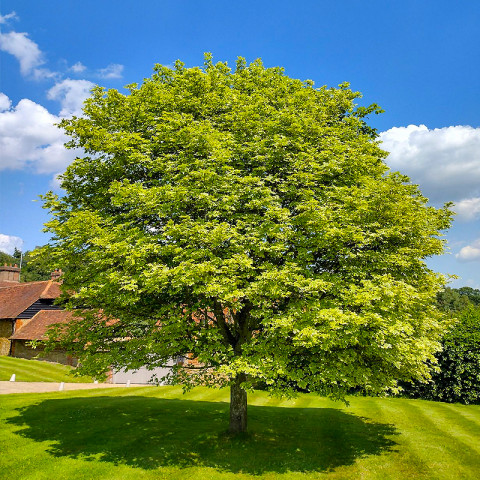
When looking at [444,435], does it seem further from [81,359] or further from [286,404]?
[81,359]

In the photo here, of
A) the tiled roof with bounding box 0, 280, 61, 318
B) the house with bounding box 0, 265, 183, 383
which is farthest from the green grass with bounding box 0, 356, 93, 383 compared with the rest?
the tiled roof with bounding box 0, 280, 61, 318

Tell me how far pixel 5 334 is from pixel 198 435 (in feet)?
146

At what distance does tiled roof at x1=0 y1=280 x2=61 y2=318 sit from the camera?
2028 inches

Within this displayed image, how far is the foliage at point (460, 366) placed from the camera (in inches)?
1099

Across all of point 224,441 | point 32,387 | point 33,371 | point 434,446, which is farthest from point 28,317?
point 434,446

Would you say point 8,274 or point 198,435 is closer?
point 198,435

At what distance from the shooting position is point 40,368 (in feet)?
140

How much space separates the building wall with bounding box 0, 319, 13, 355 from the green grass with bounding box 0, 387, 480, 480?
2874 centimetres

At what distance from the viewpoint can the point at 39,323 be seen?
49.1 metres

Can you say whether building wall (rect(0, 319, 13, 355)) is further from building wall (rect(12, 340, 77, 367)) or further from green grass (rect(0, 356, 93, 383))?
green grass (rect(0, 356, 93, 383))

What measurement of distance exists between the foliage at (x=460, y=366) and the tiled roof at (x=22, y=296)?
4702cm

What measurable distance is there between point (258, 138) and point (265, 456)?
13.2 m

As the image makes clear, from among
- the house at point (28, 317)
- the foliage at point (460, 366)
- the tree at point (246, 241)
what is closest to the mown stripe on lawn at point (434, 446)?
the tree at point (246, 241)

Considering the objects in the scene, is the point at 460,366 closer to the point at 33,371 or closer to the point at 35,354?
the point at 33,371
